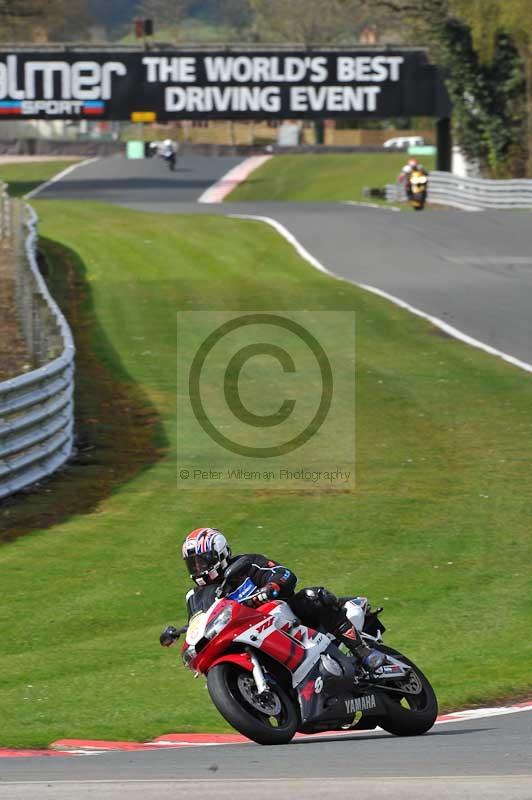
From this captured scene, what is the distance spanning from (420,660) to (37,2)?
63337mm

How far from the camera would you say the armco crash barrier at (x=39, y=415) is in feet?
45.3

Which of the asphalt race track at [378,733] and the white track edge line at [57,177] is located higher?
the white track edge line at [57,177]

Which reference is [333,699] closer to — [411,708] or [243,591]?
[411,708]

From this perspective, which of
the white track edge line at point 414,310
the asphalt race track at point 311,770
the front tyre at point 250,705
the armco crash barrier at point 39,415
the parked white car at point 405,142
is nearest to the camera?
the asphalt race track at point 311,770

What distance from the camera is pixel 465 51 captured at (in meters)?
52.6

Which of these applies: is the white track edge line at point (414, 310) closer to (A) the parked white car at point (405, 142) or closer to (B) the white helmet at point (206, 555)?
(B) the white helmet at point (206, 555)

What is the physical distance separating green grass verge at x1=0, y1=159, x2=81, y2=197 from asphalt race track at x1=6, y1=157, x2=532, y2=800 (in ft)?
10.2

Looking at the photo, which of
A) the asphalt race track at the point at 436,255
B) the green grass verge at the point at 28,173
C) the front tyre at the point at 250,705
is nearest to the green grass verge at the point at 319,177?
the green grass verge at the point at 28,173

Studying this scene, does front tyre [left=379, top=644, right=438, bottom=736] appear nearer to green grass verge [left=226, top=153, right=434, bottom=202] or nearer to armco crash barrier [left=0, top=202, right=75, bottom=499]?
armco crash barrier [left=0, top=202, right=75, bottom=499]

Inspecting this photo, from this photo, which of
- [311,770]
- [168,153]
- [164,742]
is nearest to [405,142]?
[168,153]

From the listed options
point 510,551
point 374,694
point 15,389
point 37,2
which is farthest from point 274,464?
point 37,2

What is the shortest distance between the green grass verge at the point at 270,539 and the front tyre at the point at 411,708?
2.79 feet

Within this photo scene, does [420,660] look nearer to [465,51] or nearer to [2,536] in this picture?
[2,536]

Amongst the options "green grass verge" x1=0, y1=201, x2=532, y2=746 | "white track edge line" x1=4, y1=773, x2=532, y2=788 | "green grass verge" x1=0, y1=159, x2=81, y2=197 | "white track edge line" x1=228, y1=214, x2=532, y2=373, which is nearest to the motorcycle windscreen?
"green grass verge" x1=0, y1=201, x2=532, y2=746
